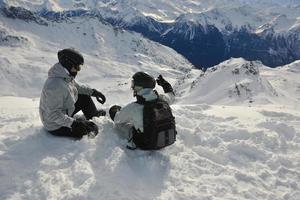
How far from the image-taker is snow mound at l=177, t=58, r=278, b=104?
11412cm

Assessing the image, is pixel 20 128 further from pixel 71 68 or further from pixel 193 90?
pixel 193 90

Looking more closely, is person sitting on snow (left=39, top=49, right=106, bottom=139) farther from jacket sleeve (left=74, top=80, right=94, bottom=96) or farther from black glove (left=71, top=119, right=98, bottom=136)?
jacket sleeve (left=74, top=80, right=94, bottom=96)

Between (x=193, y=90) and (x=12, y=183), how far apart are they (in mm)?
123669

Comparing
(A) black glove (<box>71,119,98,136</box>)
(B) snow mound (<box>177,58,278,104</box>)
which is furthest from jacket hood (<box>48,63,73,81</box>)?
(B) snow mound (<box>177,58,278,104</box>)

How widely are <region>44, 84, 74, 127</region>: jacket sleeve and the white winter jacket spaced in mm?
1343

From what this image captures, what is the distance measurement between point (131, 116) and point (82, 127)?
3.93 ft

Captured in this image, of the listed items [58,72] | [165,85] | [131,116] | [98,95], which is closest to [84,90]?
[98,95]

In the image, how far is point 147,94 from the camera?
11.1 m

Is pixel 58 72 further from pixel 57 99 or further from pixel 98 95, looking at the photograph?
pixel 98 95

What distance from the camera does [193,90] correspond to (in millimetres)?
131750

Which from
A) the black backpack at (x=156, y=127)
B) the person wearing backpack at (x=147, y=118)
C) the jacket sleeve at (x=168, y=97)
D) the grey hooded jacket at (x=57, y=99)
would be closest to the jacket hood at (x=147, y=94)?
the person wearing backpack at (x=147, y=118)

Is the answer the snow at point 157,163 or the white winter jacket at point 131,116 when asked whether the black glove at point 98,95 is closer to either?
the snow at point 157,163

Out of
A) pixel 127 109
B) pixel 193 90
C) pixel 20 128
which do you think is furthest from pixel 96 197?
pixel 193 90

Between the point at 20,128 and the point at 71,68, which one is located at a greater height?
the point at 71,68
